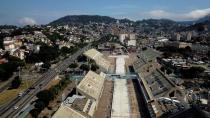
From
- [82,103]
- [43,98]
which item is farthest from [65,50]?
[82,103]

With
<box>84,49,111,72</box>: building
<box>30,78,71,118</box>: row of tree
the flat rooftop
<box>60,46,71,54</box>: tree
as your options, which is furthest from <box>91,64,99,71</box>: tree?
<box>60,46,71,54</box>: tree

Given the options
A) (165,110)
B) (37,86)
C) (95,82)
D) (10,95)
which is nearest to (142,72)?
(95,82)

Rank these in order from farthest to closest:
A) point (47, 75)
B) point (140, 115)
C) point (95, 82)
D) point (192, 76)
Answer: point (47, 75) → point (192, 76) → point (95, 82) → point (140, 115)

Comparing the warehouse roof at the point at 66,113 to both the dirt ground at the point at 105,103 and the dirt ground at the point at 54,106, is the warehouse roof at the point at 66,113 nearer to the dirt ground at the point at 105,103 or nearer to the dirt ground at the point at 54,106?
the dirt ground at the point at 105,103

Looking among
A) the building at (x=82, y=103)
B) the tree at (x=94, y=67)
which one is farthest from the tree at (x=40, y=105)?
the tree at (x=94, y=67)

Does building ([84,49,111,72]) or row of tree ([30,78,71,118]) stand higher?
row of tree ([30,78,71,118])

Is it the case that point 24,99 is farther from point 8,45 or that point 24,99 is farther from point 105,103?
point 8,45

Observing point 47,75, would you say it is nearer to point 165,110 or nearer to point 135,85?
point 135,85

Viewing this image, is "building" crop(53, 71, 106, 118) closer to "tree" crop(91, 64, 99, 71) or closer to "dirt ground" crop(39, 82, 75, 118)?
"dirt ground" crop(39, 82, 75, 118)
